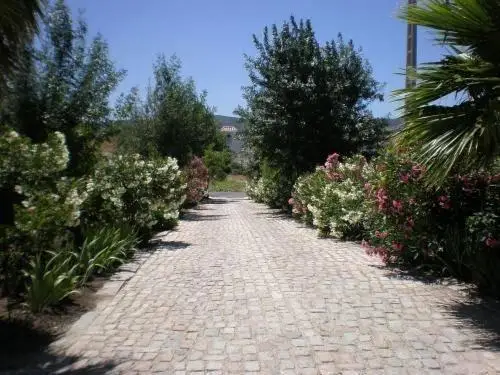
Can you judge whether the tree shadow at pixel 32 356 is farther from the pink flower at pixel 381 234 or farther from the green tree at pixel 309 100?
the green tree at pixel 309 100

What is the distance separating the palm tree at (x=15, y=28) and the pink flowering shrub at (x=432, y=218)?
16.7 ft

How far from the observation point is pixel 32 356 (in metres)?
4.66

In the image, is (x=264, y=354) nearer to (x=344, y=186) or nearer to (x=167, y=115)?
(x=344, y=186)

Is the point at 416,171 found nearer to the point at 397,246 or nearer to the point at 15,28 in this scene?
the point at 397,246

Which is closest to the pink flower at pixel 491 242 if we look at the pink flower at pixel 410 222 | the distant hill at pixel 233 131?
the pink flower at pixel 410 222

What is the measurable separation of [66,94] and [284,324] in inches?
363

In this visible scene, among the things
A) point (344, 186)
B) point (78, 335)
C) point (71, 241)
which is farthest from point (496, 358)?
point (344, 186)

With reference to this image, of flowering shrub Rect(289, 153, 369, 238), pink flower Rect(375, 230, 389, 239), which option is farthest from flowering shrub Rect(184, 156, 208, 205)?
pink flower Rect(375, 230, 389, 239)

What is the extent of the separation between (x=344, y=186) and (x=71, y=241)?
21.1ft

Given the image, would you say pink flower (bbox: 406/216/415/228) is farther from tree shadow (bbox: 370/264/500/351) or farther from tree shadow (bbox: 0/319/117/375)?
tree shadow (bbox: 0/319/117/375)

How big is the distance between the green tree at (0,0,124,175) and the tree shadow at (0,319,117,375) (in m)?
6.31

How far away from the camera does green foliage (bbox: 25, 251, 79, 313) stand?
5695 mm

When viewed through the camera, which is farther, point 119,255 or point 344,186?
point 344,186

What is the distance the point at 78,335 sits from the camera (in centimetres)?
519
